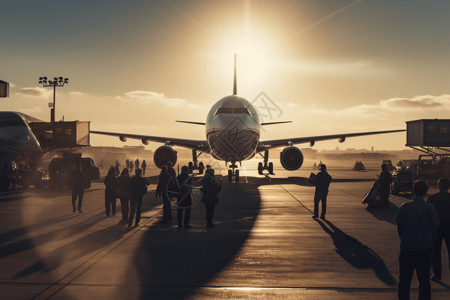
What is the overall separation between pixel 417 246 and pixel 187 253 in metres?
4.63

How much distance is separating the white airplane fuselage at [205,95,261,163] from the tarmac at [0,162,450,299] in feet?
35.9

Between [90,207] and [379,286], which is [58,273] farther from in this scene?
A: [90,207]

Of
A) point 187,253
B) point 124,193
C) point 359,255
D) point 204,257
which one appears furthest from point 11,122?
point 359,255

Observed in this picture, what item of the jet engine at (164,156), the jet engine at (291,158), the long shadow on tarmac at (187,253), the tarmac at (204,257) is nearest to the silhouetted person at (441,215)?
the tarmac at (204,257)

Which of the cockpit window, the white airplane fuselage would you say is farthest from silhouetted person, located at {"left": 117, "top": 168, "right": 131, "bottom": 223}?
the cockpit window

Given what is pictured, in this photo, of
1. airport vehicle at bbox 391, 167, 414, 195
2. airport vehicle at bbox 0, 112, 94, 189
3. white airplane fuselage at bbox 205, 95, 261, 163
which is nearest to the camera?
airport vehicle at bbox 391, 167, 414, 195

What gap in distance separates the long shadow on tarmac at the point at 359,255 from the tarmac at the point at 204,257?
0.02 metres

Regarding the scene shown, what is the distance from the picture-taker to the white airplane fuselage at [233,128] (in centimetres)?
2538

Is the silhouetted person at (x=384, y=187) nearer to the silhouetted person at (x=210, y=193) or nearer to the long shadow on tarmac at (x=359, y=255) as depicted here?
the long shadow on tarmac at (x=359, y=255)

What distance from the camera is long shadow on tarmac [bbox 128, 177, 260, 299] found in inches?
Answer: 261

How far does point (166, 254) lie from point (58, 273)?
217cm

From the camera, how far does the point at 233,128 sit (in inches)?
992

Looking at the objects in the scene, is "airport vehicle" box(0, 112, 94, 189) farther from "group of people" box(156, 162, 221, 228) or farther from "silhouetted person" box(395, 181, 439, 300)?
"silhouetted person" box(395, 181, 439, 300)

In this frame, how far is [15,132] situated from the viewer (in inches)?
958
